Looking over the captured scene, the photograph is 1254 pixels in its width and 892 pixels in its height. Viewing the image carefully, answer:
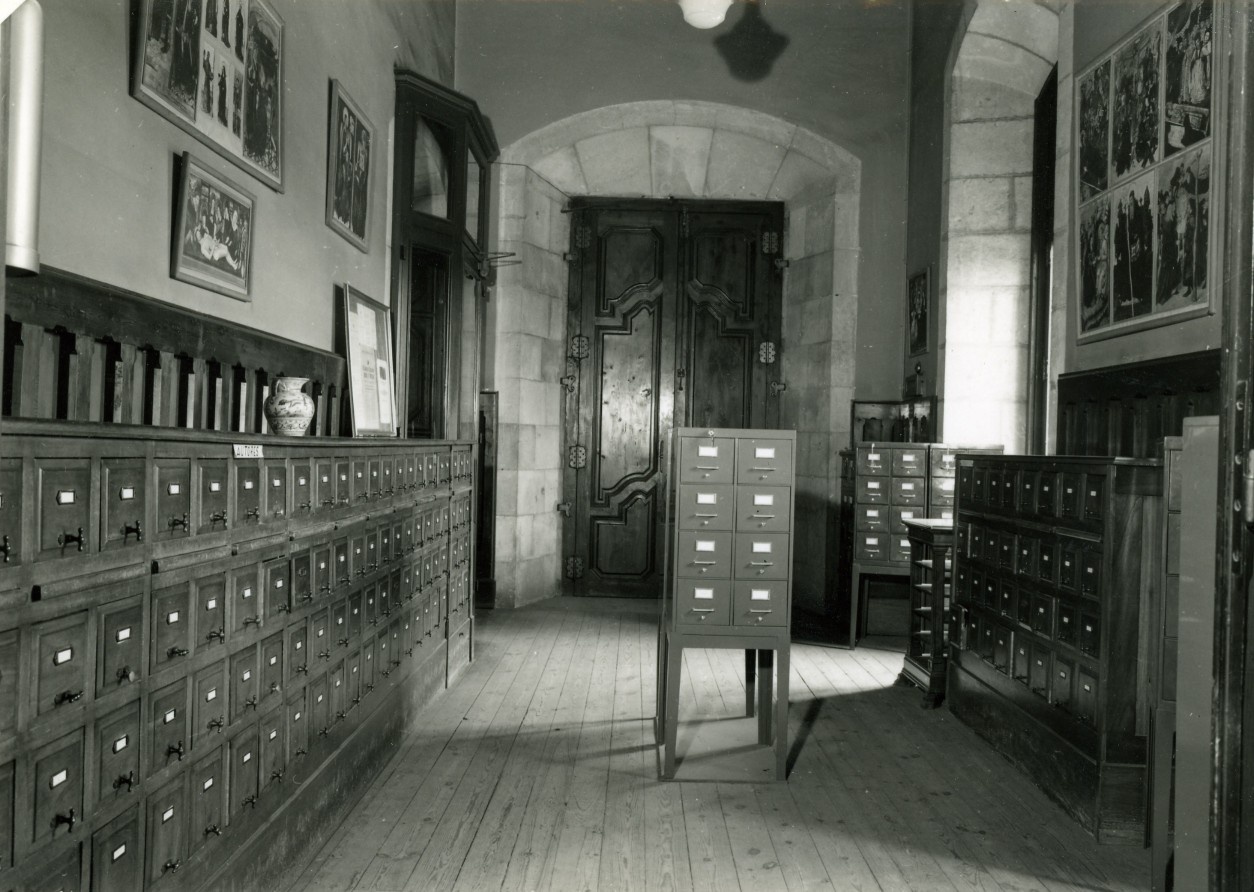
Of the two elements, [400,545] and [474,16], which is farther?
[474,16]

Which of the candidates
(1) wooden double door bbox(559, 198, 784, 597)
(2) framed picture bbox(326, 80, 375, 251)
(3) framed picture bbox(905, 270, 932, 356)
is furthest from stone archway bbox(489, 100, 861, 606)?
(2) framed picture bbox(326, 80, 375, 251)

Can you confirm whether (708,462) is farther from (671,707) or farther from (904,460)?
(904,460)

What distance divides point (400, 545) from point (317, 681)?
1042 mm

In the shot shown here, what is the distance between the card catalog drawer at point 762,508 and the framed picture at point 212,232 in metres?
2.02

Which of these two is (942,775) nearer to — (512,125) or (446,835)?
(446,835)

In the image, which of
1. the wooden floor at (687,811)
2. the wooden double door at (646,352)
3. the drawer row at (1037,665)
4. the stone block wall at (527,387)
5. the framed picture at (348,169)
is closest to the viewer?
the wooden floor at (687,811)

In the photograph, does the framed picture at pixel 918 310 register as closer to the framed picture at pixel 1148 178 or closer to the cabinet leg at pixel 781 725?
the framed picture at pixel 1148 178

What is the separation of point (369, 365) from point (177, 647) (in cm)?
319

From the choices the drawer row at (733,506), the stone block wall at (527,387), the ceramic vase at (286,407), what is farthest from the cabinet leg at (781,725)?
the stone block wall at (527,387)

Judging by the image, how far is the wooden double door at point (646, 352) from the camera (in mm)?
7883

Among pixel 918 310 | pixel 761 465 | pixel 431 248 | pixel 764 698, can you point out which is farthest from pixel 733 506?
pixel 918 310

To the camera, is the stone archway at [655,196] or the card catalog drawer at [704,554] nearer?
the card catalog drawer at [704,554]

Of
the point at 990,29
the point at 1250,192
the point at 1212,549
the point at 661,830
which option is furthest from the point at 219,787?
the point at 990,29

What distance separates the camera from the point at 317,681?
2770mm
